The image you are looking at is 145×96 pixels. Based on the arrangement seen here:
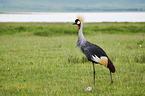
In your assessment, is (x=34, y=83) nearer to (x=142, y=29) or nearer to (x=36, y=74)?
(x=36, y=74)

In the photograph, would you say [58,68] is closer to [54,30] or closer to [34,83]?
[34,83]

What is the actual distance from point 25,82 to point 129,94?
3403mm

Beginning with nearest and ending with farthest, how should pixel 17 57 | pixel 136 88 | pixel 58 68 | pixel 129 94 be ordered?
pixel 129 94 → pixel 136 88 → pixel 58 68 → pixel 17 57

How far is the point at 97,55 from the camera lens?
19.4 feet

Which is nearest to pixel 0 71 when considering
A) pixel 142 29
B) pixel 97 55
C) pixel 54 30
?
pixel 97 55

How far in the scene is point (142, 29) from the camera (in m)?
22.4

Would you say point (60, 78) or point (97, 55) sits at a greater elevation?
point (97, 55)

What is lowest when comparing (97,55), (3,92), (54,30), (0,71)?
(3,92)

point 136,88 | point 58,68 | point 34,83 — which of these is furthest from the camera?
point 58,68

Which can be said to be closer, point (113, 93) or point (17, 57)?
point (113, 93)

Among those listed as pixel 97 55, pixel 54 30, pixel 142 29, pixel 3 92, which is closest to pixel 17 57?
pixel 3 92

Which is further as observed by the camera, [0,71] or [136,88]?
[0,71]

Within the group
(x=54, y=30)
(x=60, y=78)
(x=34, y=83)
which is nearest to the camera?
(x=34, y=83)

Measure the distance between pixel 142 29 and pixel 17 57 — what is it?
56.0 feet
